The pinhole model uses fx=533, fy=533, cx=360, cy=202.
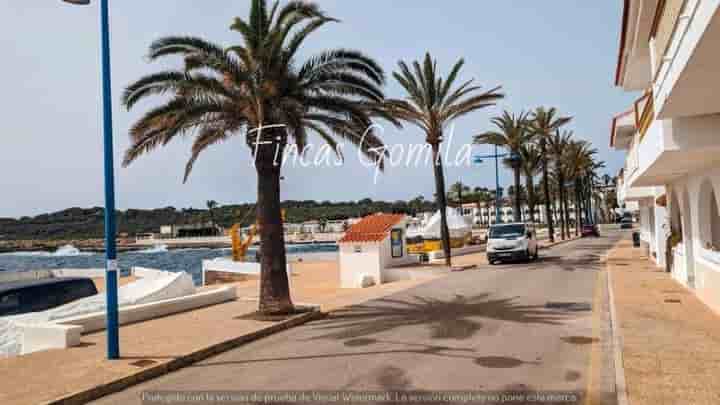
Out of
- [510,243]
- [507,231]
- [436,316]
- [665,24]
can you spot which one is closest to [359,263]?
[510,243]

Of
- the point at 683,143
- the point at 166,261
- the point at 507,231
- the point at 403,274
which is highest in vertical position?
the point at 683,143

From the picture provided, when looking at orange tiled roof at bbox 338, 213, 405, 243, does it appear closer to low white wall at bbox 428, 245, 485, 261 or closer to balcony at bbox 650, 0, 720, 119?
low white wall at bbox 428, 245, 485, 261

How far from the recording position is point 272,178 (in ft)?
45.6

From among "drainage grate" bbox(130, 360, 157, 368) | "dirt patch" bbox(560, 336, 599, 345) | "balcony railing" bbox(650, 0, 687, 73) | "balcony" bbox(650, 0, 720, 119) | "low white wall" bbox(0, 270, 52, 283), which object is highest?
"balcony railing" bbox(650, 0, 687, 73)

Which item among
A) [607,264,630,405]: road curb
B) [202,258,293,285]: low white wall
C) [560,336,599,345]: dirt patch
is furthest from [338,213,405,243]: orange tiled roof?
[560,336,599,345]: dirt patch

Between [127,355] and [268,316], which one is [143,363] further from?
[268,316]

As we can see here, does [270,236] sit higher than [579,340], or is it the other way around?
[270,236]

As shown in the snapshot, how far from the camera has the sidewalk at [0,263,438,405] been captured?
25.0 ft

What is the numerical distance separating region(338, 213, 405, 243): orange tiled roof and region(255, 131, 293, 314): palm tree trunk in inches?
400

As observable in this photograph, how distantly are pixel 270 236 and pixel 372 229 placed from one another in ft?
36.1

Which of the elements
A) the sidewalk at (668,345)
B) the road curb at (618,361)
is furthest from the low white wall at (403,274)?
the road curb at (618,361)

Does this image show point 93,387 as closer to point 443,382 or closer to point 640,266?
point 443,382

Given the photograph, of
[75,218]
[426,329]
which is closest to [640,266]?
[426,329]

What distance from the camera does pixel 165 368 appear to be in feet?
28.7
